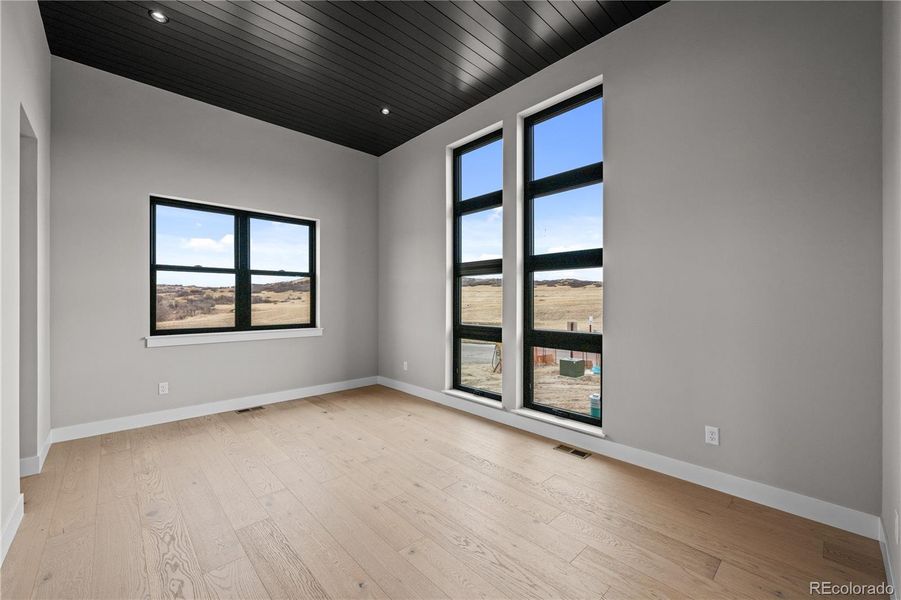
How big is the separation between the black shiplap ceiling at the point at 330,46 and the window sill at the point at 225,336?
231cm

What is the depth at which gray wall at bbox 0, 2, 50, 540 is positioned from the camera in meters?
1.86

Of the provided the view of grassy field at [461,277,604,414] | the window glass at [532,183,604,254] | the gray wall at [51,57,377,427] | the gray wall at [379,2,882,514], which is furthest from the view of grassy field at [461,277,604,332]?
the gray wall at [51,57,377,427]

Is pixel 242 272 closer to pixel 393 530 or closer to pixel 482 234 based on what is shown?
pixel 482 234

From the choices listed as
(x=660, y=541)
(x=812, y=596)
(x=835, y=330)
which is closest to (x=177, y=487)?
(x=660, y=541)

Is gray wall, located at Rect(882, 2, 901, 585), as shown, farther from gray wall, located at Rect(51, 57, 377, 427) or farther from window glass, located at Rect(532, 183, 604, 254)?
gray wall, located at Rect(51, 57, 377, 427)

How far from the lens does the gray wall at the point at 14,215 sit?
1.86 m

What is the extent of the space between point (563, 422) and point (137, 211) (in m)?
4.18

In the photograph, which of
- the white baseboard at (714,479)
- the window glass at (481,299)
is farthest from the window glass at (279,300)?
the white baseboard at (714,479)

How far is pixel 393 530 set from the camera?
203cm

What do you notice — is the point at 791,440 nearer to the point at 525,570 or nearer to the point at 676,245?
the point at 676,245

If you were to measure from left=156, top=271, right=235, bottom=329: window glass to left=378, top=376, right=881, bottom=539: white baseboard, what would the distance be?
2918 mm

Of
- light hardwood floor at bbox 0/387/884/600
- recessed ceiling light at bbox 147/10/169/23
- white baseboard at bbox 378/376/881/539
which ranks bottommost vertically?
light hardwood floor at bbox 0/387/884/600

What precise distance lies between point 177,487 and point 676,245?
355 centimetres

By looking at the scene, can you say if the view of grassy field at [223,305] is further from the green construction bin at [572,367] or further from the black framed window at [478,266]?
the green construction bin at [572,367]
